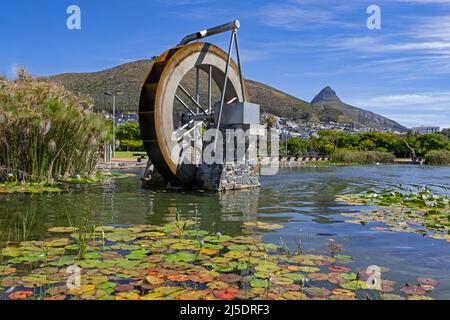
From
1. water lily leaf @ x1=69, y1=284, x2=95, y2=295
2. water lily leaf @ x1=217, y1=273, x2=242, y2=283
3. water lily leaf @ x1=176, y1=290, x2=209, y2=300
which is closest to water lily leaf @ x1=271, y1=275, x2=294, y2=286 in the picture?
water lily leaf @ x1=217, y1=273, x2=242, y2=283

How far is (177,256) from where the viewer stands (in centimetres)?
470

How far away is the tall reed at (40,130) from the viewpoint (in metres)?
10.6

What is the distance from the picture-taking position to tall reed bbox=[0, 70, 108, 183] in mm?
10609

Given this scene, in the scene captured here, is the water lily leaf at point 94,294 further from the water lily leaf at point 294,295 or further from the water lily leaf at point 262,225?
the water lily leaf at point 262,225

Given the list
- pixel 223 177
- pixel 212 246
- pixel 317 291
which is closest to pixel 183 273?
pixel 212 246

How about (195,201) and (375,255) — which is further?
(195,201)

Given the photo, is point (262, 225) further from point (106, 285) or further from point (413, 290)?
point (106, 285)

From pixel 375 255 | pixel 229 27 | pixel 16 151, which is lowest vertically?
pixel 375 255

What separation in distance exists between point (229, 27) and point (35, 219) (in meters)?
8.67

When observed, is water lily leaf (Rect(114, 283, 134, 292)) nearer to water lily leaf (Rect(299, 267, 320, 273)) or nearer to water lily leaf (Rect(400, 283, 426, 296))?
water lily leaf (Rect(299, 267, 320, 273))

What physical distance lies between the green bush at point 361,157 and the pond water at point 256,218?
3115 cm

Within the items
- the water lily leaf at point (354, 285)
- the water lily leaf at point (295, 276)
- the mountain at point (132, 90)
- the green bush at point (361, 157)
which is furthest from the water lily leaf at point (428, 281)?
the mountain at point (132, 90)
